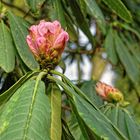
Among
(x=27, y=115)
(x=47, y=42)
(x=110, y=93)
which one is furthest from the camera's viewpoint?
(x=110, y=93)

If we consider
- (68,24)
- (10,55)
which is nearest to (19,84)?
(10,55)

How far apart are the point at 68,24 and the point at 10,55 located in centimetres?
34

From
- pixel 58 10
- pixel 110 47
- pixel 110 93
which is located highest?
pixel 58 10

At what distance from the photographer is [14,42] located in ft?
4.18

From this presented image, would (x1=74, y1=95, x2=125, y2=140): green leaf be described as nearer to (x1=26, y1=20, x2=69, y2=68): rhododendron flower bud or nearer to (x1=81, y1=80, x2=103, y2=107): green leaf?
(x1=26, y1=20, x2=69, y2=68): rhododendron flower bud

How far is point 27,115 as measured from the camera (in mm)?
→ 800

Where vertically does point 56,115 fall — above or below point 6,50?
below

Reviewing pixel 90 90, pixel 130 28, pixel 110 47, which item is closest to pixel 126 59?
pixel 110 47

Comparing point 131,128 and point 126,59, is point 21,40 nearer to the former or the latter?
point 131,128

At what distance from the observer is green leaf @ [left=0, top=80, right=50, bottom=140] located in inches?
30.4

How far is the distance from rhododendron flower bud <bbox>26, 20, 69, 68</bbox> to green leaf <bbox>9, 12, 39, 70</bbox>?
0.92 feet

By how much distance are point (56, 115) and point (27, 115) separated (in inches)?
3.2

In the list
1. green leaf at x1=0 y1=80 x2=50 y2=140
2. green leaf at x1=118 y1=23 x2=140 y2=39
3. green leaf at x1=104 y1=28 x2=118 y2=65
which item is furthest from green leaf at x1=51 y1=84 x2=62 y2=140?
green leaf at x1=118 y1=23 x2=140 y2=39

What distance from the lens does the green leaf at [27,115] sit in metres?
0.77
